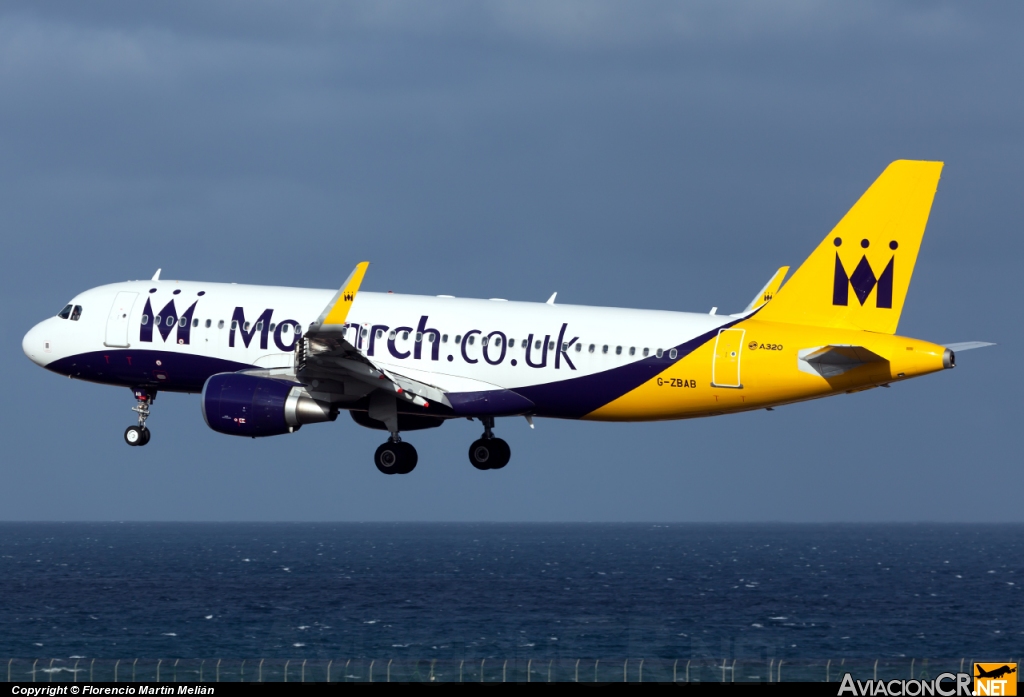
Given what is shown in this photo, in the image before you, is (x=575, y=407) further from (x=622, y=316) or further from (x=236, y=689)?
(x=236, y=689)

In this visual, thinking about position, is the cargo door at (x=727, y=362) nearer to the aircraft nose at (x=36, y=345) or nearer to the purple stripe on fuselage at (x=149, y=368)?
the purple stripe on fuselage at (x=149, y=368)

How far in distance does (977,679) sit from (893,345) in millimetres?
24428

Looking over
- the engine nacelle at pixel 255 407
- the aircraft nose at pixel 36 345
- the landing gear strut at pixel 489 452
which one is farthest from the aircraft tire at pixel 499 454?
the aircraft nose at pixel 36 345

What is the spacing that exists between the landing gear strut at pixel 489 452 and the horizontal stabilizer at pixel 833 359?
11585 millimetres

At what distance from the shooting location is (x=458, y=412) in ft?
158

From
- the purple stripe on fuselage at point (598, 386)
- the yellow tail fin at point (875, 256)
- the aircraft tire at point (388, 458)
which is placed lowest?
the aircraft tire at point (388, 458)

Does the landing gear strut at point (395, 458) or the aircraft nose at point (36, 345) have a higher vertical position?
the aircraft nose at point (36, 345)

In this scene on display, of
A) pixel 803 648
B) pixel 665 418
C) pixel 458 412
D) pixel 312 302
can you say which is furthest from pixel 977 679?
pixel 803 648

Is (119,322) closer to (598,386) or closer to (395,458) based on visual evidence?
(395,458)

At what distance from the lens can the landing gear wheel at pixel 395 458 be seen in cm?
4906

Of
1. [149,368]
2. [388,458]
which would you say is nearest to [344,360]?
[388,458]

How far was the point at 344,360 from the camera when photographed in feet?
150

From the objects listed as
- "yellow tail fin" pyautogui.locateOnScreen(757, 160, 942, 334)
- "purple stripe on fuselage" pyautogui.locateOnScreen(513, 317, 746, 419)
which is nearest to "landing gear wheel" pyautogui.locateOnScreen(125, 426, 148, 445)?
"purple stripe on fuselage" pyautogui.locateOnScreen(513, 317, 746, 419)

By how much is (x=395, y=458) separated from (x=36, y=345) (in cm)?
1484
